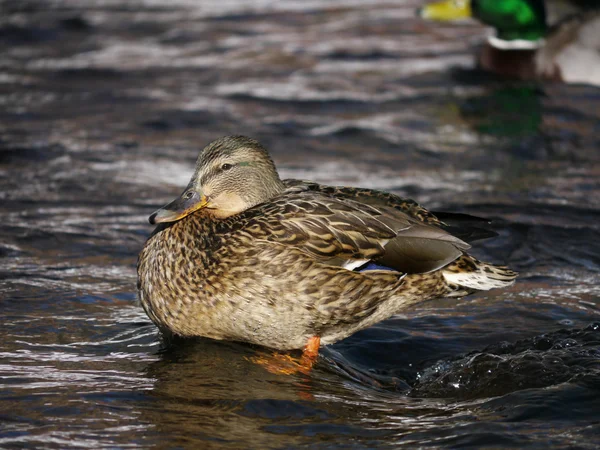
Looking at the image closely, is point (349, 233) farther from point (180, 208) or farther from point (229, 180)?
point (180, 208)

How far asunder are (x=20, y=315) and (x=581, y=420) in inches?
125

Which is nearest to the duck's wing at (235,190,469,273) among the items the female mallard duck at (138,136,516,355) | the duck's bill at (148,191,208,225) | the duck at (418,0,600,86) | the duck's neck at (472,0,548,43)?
the female mallard duck at (138,136,516,355)

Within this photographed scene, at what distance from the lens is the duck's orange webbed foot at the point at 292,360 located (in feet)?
18.8

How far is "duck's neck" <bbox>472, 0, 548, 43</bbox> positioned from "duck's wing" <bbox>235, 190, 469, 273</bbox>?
329 inches

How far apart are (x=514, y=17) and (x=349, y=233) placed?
28.7 feet

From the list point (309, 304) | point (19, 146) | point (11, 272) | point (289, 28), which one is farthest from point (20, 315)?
point (289, 28)

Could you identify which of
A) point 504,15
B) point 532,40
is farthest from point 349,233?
point 504,15

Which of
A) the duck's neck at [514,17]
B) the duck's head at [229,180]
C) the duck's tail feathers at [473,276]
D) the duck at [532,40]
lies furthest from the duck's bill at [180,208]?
the duck's neck at [514,17]

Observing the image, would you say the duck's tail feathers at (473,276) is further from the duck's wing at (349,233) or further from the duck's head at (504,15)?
the duck's head at (504,15)

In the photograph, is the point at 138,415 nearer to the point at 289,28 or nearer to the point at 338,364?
the point at 338,364

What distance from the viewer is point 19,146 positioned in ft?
32.5

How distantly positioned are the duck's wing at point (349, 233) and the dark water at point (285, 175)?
0.63 meters

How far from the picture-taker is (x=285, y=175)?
31.0 ft

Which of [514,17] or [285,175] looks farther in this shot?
[514,17]
